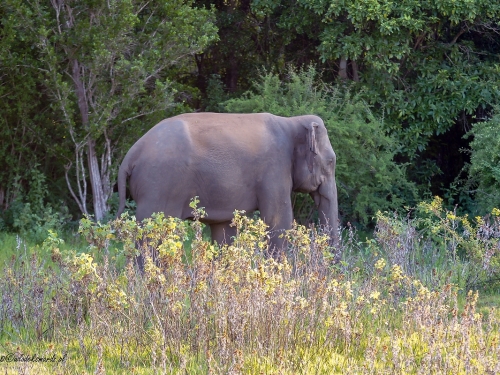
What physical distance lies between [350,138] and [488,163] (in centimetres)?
212

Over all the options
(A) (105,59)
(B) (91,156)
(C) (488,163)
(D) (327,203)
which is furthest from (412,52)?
(B) (91,156)

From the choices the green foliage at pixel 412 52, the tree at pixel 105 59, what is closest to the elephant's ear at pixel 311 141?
the tree at pixel 105 59

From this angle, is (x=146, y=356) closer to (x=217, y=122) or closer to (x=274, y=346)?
(x=274, y=346)

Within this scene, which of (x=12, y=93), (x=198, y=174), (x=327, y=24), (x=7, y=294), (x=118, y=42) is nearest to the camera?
(x=7, y=294)

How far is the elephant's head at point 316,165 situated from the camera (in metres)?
10.4

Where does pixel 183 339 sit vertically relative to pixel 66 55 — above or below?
below

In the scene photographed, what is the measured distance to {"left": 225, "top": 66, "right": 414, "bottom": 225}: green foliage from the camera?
1297 cm

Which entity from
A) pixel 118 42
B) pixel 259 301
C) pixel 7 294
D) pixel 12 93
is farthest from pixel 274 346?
pixel 12 93

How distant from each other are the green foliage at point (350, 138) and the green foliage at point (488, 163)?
131 cm

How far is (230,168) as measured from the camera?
10.0 metres

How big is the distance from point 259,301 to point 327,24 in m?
9.13

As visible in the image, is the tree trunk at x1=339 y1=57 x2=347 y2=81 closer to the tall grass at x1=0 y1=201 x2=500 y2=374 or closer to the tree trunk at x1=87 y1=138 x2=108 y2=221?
the tree trunk at x1=87 y1=138 x2=108 y2=221

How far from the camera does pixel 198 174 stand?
32.3 ft

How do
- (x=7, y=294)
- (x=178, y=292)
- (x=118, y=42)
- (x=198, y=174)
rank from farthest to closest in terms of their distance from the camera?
(x=118, y=42) < (x=198, y=174) < (x=7, y=294) < (x=178, y=292)
